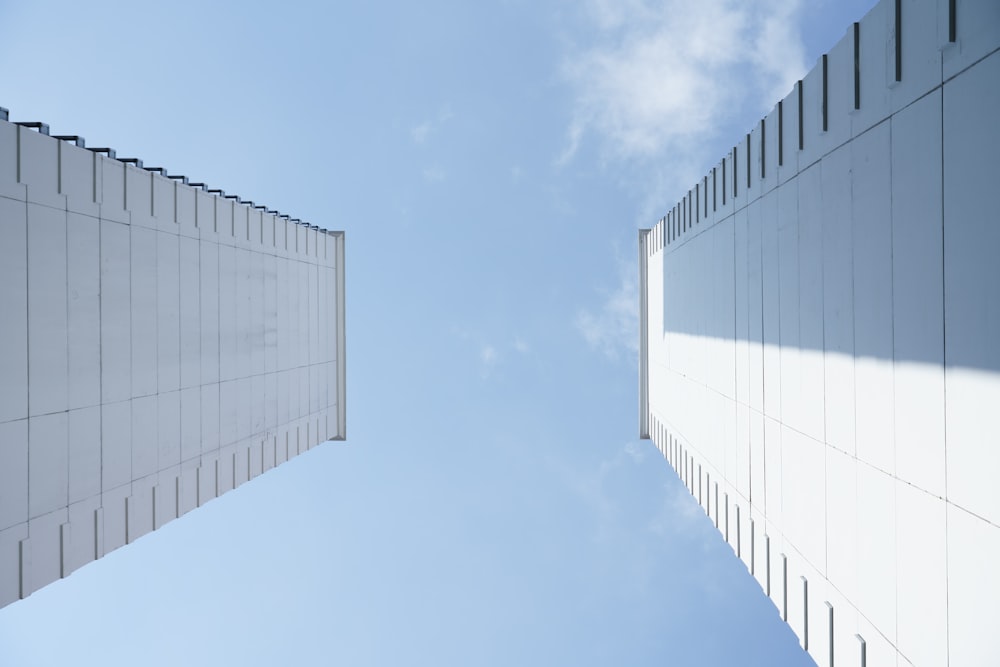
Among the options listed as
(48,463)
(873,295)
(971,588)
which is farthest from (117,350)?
(971,588)

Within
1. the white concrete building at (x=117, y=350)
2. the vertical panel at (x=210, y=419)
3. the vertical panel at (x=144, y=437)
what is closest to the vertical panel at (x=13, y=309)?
the white concrete building at (x=117, y=350)

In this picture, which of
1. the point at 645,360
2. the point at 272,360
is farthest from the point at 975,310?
the point at 645,360

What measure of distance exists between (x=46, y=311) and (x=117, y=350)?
2334 mm

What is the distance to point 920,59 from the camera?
880 cm

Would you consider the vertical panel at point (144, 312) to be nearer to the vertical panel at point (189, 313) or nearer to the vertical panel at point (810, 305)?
the vertical panel at point (189, 313)

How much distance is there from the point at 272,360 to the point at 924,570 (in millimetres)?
19836

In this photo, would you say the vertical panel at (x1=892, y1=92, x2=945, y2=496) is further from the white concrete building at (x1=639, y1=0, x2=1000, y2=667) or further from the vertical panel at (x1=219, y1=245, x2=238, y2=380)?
the vertical panel at (x1=219, y1=245, x2=238, y2=380)

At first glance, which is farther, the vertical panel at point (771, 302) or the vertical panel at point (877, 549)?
the vertical panel at point (771, 302)

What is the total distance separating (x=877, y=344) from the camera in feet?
33.8

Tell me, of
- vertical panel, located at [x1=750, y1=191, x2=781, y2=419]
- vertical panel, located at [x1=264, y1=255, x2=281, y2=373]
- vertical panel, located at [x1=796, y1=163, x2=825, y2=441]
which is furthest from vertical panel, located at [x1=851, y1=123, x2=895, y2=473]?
vertical panel, located at [x1=264, y1=255, x2=281, y2=373]

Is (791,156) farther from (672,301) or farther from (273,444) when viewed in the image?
(273,444)

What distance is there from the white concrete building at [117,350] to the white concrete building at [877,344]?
14.1 m

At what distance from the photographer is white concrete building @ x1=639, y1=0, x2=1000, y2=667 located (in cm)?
782

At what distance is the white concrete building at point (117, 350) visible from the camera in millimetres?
11438
